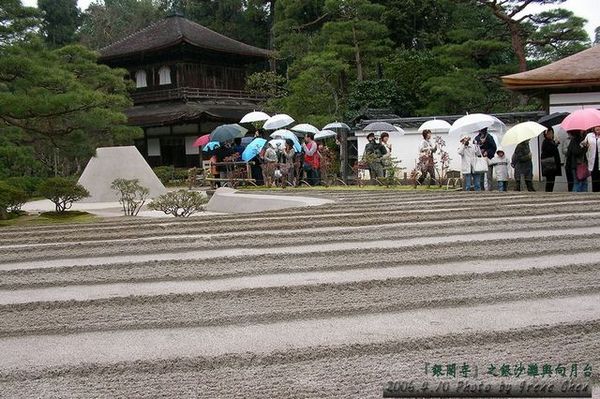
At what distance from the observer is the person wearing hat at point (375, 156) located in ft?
42.2

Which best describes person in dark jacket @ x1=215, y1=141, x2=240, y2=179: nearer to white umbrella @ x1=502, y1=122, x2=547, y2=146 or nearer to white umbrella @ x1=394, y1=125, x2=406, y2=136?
white umbrella @ x1=394, y1=125, x2=406, y2=136

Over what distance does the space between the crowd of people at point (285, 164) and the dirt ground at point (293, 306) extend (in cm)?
680

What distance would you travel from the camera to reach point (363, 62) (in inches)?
968

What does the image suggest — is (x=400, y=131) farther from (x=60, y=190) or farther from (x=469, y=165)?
(x=60, y=190)

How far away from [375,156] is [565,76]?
3967 mm

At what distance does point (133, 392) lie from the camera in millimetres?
2713

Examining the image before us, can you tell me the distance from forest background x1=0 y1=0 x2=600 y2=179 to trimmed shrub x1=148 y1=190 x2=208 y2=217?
1.66 meters

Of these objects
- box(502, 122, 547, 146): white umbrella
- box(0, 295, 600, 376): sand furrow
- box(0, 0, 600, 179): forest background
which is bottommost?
box(0, 295, 600, 376): sand furrow

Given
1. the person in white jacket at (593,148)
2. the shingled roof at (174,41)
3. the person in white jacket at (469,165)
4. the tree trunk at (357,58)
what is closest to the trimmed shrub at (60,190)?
the person in white jacket at (469,165)

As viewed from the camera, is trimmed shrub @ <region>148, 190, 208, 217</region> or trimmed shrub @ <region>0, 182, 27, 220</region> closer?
trimmed shrub @ <region>0, 182, 27, 220</region>

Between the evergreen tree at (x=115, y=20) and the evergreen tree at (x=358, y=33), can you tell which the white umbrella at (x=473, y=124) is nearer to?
the evergreen tree at (x=358, y=33)

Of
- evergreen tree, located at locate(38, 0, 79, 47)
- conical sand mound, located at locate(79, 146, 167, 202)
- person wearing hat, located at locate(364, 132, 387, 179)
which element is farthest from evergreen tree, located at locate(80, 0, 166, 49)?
person wearing hat, located at locate(364, 132, 387, 179)

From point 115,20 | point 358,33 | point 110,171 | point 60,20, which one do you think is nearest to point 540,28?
point 358,33

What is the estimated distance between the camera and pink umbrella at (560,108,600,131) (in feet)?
31.9
